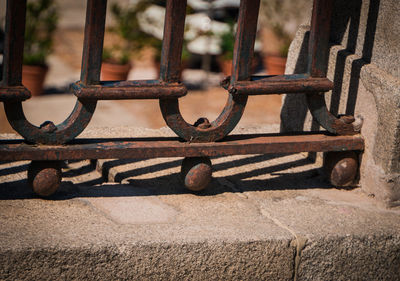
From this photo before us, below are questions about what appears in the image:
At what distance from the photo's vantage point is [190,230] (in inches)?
68.1

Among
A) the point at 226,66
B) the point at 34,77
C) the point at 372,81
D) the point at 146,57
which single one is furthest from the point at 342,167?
the point at 146,57

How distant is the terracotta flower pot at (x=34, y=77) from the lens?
615cm

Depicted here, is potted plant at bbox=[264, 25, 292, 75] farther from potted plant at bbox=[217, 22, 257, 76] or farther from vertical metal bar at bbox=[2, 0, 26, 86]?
vertical metal bar at bbox=[2, 0, 26, 86]

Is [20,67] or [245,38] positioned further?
[245,38]

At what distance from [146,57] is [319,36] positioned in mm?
6452

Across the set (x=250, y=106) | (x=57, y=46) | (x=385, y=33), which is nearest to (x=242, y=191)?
(x=385, y=33)

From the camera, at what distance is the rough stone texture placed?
6.32ft

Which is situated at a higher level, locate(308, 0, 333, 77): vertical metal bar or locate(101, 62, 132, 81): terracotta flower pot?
locate(308, 0, 333, 77): vertical metal bar

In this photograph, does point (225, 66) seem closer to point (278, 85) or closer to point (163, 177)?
point (163, 177)

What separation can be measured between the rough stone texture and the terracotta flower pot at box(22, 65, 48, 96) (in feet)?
14.7

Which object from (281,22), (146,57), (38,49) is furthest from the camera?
(146,57)

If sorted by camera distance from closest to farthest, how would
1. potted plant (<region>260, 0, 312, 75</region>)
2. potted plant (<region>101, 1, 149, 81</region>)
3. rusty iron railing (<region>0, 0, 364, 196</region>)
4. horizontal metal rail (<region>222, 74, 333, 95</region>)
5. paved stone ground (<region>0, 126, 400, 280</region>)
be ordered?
paved stone ground (<region>0, 126, 400, 280</region>)
rusty iron railing (<region>0, 0, 364, 196</region>)
horizontal metal rail (<region>222, 74, 333, 95</region>)
potted plant (<region>101, 1, 149, 81</region>)
potted plant (<region>260, 0, 312, 75</region>)

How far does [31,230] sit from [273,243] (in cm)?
71

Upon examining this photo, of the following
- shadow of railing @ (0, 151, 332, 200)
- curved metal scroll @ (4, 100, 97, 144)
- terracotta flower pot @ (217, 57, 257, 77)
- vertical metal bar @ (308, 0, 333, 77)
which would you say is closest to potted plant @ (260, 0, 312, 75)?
terracotta flower pot @ (217, 57, 257, 77)
